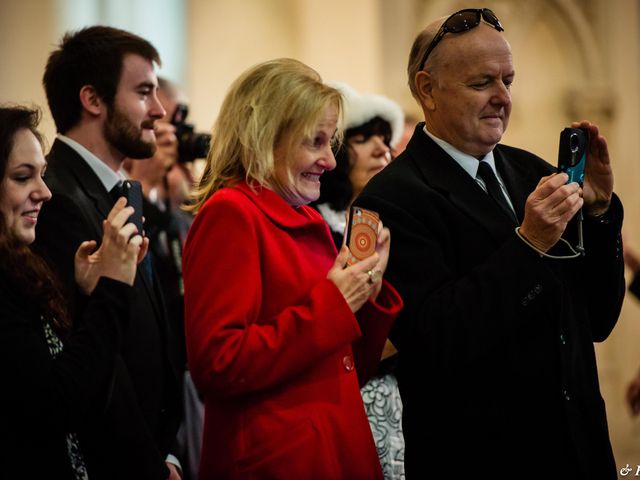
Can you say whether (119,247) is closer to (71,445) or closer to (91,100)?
(71,445)

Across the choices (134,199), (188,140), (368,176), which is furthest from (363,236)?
(188,140)

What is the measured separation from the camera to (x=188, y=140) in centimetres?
364

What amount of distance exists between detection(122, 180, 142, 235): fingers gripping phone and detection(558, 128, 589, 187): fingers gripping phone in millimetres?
934

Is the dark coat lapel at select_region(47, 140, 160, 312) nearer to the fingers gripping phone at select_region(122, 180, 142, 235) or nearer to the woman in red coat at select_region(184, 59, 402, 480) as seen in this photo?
the fingers gripping phone at select_region(122, 180, 142, 235)

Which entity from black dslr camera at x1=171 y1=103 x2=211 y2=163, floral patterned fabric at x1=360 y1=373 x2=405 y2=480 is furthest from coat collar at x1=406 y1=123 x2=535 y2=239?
black dslr camera at x1=171 y1=103 x2=211 y2=163

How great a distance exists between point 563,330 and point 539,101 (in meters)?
5.49

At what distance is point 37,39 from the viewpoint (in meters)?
4.75

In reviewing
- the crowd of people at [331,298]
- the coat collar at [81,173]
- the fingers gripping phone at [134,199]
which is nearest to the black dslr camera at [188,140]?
the coat collar at [81,173]

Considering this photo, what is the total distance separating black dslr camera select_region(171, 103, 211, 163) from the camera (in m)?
3.60

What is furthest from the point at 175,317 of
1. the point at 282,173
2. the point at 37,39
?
the point at 37,39

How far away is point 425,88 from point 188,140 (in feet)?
4.77

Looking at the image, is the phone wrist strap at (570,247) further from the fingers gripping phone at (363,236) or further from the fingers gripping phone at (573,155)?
the fingers gripping phone at (363,236)

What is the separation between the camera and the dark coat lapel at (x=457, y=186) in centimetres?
219

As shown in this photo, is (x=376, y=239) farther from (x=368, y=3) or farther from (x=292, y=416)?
(x=368, y=3)
